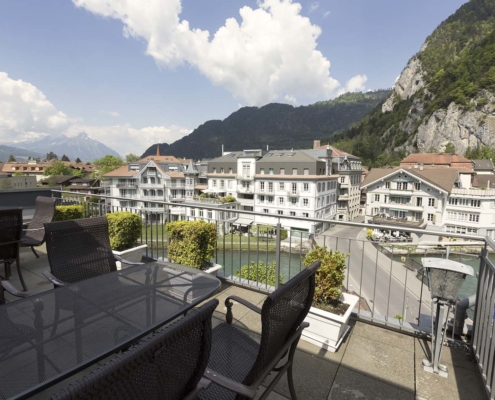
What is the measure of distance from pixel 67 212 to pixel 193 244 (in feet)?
12.3

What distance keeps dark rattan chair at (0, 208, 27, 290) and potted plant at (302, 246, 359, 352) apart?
3.40 metres

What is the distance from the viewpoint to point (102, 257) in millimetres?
2793

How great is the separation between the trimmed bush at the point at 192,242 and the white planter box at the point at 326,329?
6.19 feet

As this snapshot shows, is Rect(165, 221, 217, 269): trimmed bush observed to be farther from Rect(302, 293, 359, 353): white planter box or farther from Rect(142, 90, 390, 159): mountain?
Rect(142, 90, 390, 159): mountain

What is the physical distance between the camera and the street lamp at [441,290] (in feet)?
7.18

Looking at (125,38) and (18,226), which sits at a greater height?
(125,38)

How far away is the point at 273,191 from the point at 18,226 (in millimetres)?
35969

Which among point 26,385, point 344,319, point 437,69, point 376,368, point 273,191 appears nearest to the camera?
point 26,385

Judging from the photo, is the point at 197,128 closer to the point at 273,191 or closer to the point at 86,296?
the point at 273,191

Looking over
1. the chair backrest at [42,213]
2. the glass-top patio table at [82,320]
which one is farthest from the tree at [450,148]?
the glass-top patio table at [82,320]

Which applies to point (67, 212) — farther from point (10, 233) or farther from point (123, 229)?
point (10, 233)

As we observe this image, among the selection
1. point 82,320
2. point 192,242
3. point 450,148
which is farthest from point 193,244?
point 450,148

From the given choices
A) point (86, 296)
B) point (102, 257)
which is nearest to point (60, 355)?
point (86, 296)

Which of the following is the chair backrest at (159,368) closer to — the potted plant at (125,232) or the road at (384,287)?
the potted plant at (125,232)
